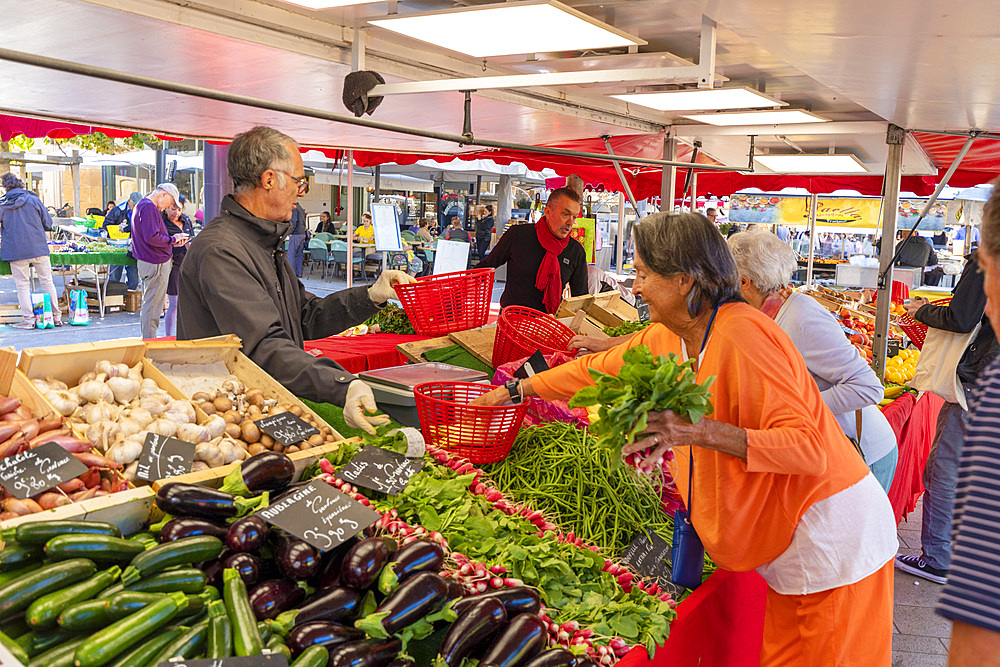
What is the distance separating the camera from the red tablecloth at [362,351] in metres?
3.77

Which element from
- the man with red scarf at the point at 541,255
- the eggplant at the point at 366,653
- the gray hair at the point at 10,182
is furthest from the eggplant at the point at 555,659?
the gray hair at the point at 10,182

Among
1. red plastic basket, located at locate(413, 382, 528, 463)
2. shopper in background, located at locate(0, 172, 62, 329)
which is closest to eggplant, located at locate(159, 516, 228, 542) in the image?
red plastic basket, located at locate(413, 382, 528, 463)

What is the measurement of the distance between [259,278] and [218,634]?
1.58m

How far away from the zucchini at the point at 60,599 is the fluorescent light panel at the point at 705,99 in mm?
3345

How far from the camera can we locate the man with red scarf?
4.89m

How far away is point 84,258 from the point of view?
35.1 ft

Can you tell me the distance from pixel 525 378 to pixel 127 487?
4.05ft

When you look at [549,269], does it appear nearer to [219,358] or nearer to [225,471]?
[219,358]

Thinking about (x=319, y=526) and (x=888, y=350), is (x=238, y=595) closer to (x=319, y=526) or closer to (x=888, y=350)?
(x=319, y=526)

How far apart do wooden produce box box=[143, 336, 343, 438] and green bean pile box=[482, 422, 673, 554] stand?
0.68 m

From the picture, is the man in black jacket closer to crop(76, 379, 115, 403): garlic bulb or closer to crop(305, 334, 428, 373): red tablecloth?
crop(305, 334, 428, 373): red tablecloth

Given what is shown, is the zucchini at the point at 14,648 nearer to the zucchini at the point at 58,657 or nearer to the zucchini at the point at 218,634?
the zucchini at the point at 58,657

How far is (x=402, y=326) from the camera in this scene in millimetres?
4773

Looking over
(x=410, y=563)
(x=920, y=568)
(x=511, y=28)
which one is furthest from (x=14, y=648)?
(x=920, y=568)
